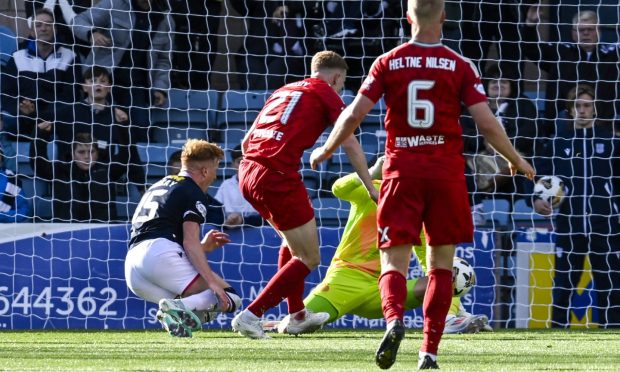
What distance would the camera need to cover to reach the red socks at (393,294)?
551cm

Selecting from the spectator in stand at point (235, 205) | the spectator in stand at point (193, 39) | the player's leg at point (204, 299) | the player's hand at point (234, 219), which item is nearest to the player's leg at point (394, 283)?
the player's leg at point (204, 299)

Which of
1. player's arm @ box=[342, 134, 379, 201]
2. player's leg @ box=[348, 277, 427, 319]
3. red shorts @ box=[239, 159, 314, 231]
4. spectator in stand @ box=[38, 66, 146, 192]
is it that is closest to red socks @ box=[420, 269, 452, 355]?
player's arm @ box=[342, 134, 379, 201]

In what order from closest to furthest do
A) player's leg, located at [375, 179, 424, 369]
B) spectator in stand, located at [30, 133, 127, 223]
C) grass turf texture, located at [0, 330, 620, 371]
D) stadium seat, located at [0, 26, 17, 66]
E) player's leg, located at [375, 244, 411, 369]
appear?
1. player's leg, located at [375, 244, 411, 369]
2. player's leg, located at [375, 179, 424, 369]
3. grass turf texture, located at [0, 330, 620, 371]
4. spectator in stand, located at [30, 133, 127, 223]
5. stadium seat, located at [0, 26, 17, 66]

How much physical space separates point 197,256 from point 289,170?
2.82 ft

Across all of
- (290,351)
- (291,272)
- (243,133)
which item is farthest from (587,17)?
(290,351)

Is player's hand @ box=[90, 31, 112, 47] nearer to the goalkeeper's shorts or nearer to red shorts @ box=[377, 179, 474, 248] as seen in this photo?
the goalkeeper's shorts

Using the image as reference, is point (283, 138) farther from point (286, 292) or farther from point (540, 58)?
point (540, 58)

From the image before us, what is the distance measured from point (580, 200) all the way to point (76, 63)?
4730mm

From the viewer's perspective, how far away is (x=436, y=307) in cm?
563

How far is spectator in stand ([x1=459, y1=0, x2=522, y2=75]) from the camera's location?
40.4ft

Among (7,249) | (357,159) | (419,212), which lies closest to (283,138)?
(357,159)

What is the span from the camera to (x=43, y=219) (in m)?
11.1

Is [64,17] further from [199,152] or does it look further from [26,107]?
[199,152]

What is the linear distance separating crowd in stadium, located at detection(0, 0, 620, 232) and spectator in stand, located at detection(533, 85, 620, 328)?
0.16 m
